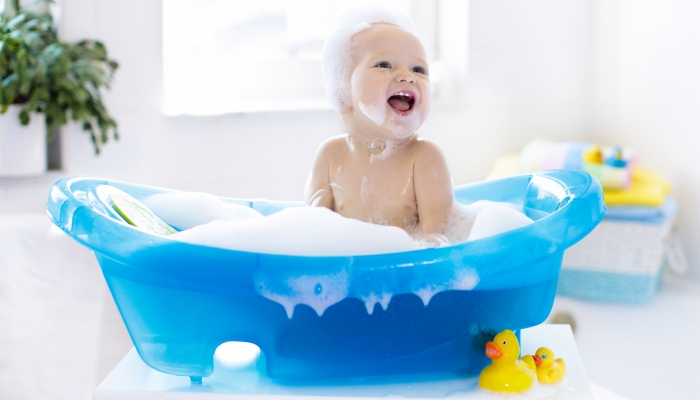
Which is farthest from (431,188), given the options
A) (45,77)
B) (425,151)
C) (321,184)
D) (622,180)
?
(45,77)

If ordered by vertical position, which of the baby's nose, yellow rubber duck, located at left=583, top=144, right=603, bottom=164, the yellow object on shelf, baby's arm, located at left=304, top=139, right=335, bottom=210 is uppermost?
the baby's nose

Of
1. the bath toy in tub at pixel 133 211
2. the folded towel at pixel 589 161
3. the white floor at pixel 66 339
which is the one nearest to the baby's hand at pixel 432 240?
the bath toy in tub at pixel 133 211

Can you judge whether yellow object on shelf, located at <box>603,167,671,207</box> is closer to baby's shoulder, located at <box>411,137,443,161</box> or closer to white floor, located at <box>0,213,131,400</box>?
baby's shoulder, located at <box>411,137,443,161</box>

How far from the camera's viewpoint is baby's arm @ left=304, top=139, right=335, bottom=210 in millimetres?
889

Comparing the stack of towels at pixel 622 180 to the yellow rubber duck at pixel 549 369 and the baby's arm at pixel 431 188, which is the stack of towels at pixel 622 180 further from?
the yellow rubber duck at pixel 549 369

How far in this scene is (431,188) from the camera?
2.72 ft

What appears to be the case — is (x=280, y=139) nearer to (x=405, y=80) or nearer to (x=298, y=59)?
(x=298, y=59)

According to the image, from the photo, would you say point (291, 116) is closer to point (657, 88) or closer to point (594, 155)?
point (594, 155)

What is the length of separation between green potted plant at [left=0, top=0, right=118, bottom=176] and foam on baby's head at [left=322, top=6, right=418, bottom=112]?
1029 mm

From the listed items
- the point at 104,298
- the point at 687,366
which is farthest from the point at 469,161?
the point at 104,298

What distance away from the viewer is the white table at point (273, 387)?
610mm

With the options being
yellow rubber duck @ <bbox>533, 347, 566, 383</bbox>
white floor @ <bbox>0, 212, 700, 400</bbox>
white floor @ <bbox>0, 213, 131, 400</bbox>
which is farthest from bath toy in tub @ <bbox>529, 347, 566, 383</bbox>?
white floor @ <bbox>0, 213, 131, 400</bbox>

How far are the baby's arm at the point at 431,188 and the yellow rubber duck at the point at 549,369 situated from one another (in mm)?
213

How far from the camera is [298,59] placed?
2.15 m
